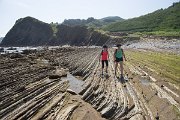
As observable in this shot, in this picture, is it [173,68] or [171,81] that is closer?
[171,81]

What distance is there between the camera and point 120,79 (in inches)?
901

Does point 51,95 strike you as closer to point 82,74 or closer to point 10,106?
point 10,106

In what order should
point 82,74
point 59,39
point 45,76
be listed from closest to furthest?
1. point 45,76
2. point 82,74
3. point 59,39

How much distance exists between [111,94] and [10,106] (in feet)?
19.4

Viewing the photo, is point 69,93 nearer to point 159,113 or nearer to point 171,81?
point 159,113

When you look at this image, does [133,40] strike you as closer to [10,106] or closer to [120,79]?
[120,79]

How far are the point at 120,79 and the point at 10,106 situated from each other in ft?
35.0

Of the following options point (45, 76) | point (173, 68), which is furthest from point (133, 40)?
point (45, 76)

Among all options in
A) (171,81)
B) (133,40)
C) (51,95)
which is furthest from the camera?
(133,40)

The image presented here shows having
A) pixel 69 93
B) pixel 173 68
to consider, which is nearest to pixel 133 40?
pixel 173 68

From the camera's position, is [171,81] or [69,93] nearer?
[69,93]

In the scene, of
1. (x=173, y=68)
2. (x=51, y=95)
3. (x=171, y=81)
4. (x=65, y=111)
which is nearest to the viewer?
(x=65, y=111)

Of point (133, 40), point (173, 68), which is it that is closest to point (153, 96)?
point (173, 68)

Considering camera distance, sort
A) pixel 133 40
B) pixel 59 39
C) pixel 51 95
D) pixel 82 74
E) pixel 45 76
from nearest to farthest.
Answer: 1. pixel 51 95
2. pixel 45 76
3. pixel 82 74
4. pixel 133 40
5. pixel 59 39
